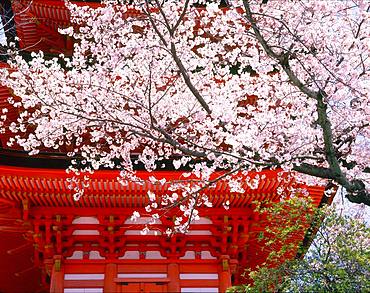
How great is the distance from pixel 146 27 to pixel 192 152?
14.1 ft

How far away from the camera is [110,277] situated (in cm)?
1057

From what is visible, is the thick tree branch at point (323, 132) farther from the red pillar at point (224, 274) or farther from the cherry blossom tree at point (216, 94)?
the red pillar at point (224, 274)

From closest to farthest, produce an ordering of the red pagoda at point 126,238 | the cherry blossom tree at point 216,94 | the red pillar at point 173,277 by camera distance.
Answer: the cherry blossom tree at point 216,94
the red pagoda at point 126,238
the red pillar at point 173,277

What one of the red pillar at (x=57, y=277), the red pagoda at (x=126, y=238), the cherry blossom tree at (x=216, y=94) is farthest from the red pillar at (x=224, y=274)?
the red pillar at (x=57, y=277)

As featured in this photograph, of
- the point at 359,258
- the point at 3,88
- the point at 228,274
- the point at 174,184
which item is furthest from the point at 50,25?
the point at 359,258

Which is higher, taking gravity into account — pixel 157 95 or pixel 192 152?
pixel 157 95

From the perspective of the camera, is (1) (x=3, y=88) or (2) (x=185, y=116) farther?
(1) (x=3, y=88)

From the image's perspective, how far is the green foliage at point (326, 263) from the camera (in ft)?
23.8

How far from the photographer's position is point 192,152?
723cm

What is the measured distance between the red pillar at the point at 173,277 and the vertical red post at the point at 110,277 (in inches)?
38.5

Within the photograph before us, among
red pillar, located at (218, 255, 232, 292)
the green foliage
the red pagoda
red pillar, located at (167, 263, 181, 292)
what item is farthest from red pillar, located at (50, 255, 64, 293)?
the green foliage

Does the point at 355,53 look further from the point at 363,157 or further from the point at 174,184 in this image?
the point at 174,184

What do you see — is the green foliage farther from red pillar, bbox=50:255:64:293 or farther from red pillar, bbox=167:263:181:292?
red pillar, bbox=50:255:64:293

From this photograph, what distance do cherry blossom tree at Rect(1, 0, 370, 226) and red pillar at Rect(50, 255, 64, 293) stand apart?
174 cm
